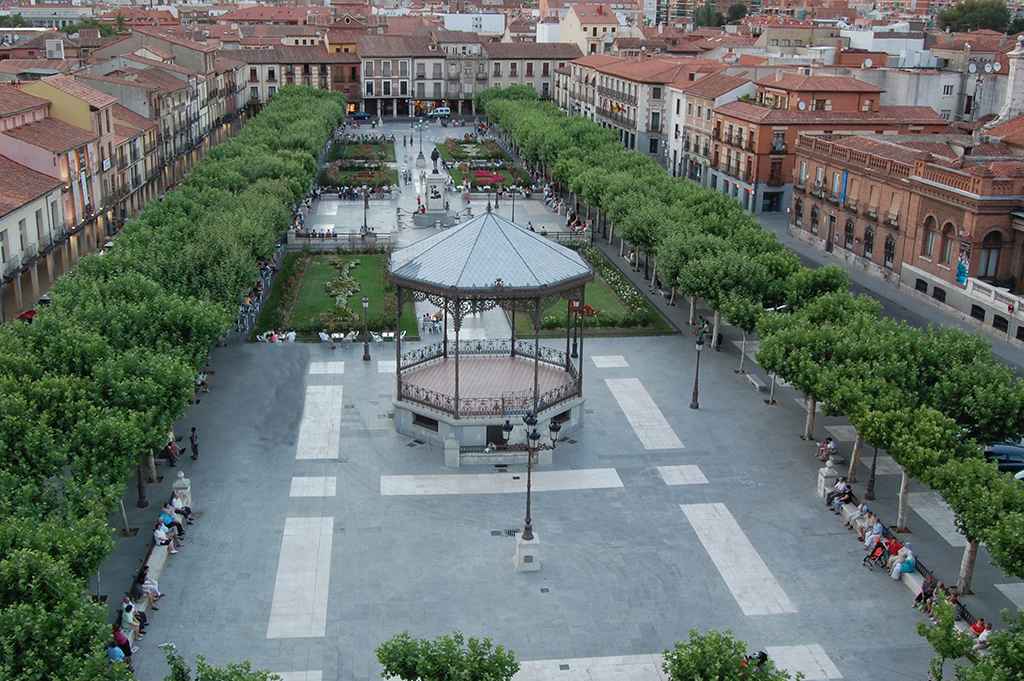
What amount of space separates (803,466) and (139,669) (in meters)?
23.9

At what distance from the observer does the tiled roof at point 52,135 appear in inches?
2445

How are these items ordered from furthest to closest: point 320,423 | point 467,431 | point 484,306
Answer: point 320,423 < point 484,306 < point 467,431

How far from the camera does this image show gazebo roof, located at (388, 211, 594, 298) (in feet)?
120

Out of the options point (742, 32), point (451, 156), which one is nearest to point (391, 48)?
point (451, 156)

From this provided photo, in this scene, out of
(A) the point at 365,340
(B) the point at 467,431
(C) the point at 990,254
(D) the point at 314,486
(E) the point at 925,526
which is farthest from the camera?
(C) the point at 990,254

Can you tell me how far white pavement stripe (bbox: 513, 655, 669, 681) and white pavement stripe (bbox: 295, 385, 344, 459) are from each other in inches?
Result: 574

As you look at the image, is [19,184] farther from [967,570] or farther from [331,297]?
[967,570]

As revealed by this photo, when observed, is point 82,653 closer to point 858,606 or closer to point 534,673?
point 534,673

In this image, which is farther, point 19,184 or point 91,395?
point 19,184

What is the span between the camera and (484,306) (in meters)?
37.8

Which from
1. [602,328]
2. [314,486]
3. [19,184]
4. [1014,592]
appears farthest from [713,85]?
[1014,592]

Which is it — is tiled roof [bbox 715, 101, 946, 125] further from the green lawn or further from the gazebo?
the gazebo

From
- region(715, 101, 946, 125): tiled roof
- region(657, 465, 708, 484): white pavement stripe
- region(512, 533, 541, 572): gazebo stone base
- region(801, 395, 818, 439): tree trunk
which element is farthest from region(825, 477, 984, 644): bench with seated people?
region(715, 101, 946, 125): tiled roof

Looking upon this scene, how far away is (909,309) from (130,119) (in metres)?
61.9
